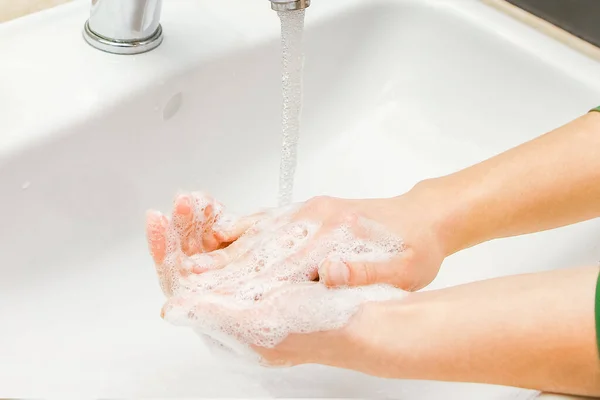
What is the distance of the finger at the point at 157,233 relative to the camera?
571 mm

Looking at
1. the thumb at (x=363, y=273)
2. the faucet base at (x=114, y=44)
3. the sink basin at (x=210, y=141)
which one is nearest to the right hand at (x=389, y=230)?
the thumb at (x=363, y=273)

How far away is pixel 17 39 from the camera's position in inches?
28.0

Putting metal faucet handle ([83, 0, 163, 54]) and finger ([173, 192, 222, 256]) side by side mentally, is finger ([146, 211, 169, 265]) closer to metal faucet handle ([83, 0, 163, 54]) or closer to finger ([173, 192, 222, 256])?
finger ([173, 192, 222, 256])

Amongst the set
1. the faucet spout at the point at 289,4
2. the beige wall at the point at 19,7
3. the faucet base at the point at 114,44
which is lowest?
the faucet base at the point at 114,44

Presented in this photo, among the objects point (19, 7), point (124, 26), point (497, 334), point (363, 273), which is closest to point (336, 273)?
point (363, 273)

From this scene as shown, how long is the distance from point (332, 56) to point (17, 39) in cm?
40

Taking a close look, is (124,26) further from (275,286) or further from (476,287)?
(476,287)

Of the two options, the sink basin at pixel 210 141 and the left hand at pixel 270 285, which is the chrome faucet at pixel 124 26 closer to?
the sink basin at pixel 210 141

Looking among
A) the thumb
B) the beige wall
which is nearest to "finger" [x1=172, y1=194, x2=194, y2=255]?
the thumb

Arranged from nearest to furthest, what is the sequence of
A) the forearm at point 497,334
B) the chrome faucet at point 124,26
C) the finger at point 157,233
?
the forearm at point 497,334 < the finger at point 157,233 < the chrome faucet at point 124,26

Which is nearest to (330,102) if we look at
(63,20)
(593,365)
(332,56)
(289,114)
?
(332,56)

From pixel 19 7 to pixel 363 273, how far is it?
48 centimetres

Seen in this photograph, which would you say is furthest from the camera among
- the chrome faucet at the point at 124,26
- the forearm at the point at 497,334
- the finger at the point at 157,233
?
the chrome faucet at the point at 124,26

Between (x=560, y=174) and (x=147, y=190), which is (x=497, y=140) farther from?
(x=147, y=190)
